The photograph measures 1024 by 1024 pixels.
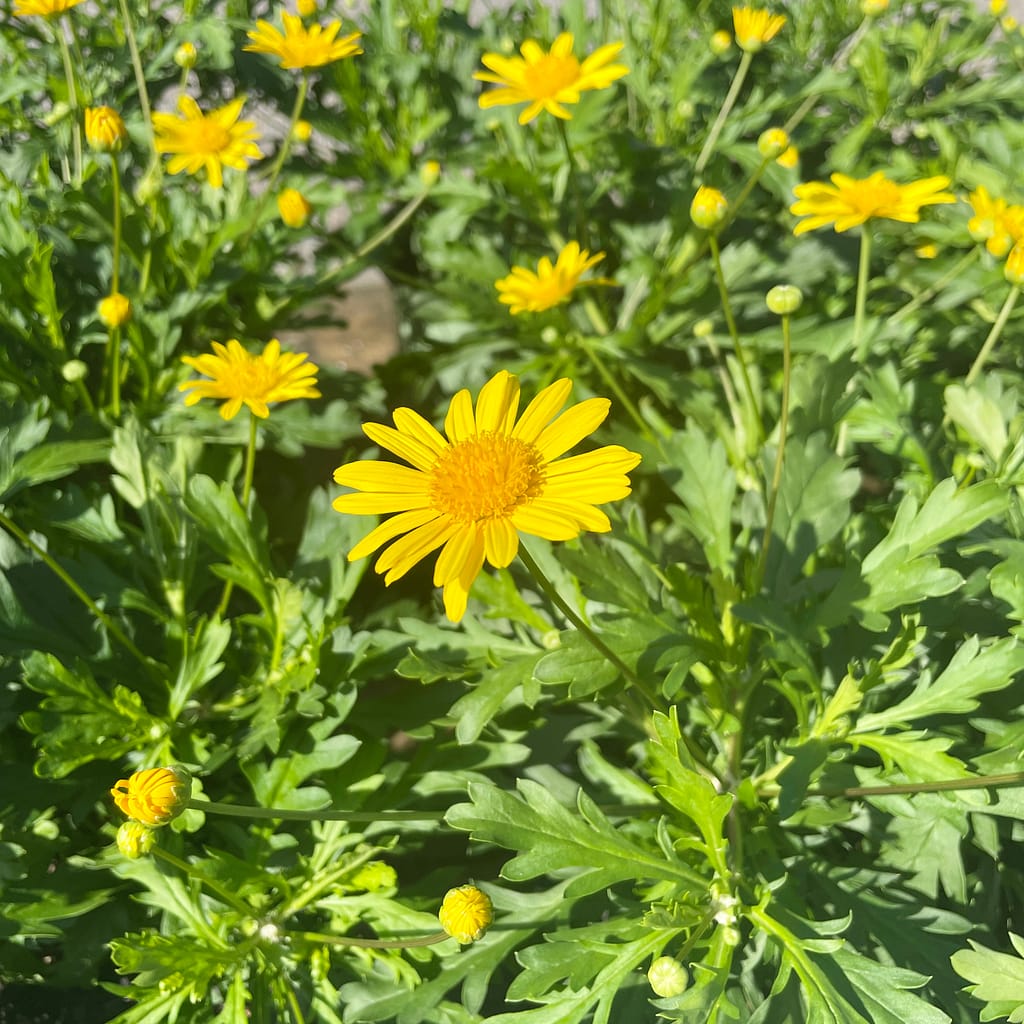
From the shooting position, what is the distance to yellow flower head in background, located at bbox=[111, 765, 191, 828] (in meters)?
0.80

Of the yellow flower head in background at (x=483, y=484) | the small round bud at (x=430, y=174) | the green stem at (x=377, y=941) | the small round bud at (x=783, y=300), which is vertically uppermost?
the small round bud at (x=430, y=174)

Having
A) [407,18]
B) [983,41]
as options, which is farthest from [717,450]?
[983,41]

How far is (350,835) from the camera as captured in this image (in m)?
1.11

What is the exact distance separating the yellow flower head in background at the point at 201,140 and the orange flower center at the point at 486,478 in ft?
2.86

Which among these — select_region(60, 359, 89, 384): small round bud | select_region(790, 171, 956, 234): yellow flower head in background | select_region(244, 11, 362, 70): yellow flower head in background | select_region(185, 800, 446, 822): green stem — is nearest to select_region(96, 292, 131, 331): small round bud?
select_region(60, 359, 89, 384): small round bud

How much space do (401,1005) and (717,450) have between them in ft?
2.77

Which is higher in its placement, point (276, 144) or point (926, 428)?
point (276, 144)

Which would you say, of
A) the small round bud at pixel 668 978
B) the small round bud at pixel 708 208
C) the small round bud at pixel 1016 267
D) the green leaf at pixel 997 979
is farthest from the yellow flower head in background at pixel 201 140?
the green leaf at pixel 997 979

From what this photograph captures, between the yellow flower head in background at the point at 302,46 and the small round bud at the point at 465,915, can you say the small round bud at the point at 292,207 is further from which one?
the small round bud at the point at 465,915

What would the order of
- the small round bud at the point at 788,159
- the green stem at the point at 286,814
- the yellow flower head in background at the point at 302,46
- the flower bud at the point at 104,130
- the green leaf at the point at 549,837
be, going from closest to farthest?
the green stem at the point at 286,814 → the green leaf at the point at 549,837 → the flower bud at the point at 104,130 → the yellow flower head in background at the point at 302,46 → the small round bud at the point at 788,159

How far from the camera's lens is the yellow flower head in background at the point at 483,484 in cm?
81

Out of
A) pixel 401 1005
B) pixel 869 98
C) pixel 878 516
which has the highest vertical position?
pixel 869 98

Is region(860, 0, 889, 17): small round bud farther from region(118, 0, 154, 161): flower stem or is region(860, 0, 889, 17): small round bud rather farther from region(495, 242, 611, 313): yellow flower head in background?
region(118, 0, 154, 161): flower stem

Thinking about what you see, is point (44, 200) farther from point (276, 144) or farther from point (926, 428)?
point (926, 428)
